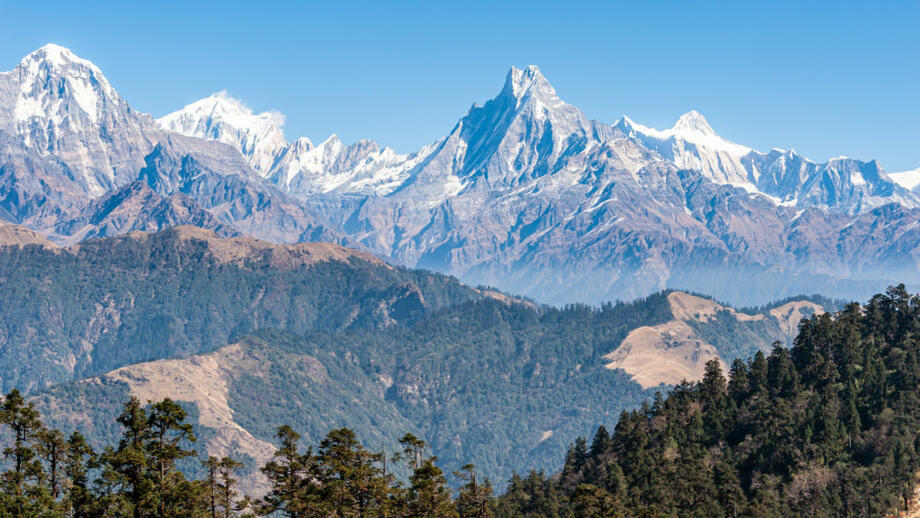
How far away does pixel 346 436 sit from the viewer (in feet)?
390

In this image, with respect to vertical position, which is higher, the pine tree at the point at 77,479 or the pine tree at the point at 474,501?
the pine tree at the point at 77,479

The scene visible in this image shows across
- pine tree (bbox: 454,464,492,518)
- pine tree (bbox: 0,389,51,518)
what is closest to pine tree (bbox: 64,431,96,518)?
pine tree (bbox: 0,389,51,518)

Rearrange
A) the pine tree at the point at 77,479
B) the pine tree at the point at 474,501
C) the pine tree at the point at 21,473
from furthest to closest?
the pine tree at the point at 474,501 → the pine tree at the point at 77,479 → the pine tree at the point at 21,473

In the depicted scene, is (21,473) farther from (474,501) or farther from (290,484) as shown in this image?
(474,501)

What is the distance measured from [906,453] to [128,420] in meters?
136

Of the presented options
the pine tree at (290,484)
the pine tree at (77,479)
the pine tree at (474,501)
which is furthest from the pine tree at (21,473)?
the pine tree at (474,501)

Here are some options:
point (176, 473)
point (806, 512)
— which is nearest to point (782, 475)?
point (806, 512)

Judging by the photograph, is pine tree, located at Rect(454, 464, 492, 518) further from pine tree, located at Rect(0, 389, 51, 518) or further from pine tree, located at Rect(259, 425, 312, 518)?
pine tree, located at Rect(0, 389, 51, 518)

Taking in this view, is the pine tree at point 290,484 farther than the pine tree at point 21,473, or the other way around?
the pine tree at point 290,484

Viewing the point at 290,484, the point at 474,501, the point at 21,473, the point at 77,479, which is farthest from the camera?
the point at 474,501

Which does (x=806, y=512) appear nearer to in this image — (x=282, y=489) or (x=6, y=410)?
(x=282, y=489)

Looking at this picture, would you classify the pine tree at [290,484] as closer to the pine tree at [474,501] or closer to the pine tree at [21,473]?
the pine tree at [474,501]

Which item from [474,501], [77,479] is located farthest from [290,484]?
[77,479]

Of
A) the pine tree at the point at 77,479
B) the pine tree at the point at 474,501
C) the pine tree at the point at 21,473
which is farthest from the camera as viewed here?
the pine tree at the point at 474,501
